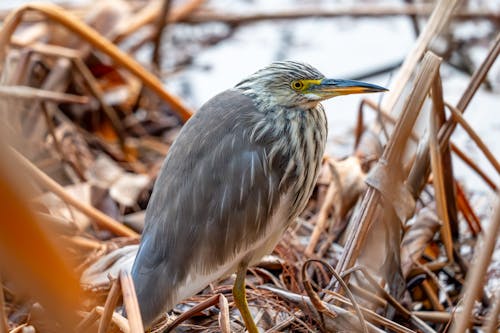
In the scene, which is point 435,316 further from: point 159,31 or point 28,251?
point 159,31

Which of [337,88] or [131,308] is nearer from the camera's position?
[131,308]

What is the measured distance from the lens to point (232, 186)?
204cm

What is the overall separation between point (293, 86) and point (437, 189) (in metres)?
0.54

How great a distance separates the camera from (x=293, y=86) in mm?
2201

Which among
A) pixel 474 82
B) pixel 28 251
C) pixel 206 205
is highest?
pixel 474 82

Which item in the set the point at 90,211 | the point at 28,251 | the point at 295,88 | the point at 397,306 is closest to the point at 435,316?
the point at 397,306

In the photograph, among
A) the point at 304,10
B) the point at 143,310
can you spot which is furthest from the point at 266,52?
the point at 143,310

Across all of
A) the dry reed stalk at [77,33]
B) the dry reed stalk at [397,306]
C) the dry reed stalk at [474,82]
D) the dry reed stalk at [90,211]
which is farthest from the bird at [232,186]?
the dry reed stalk at [77,33]

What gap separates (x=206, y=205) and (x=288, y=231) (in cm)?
77

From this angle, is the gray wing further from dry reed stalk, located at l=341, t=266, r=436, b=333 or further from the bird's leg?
dry reed stalk, located at l=341, t=266, r=436, b=333

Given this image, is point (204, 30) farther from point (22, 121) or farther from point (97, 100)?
point (22, 121)

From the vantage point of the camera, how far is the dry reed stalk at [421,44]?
2531mm

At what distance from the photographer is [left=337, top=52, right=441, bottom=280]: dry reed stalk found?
2.14 meters

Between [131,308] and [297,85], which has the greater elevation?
[297,85]
